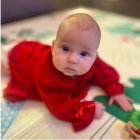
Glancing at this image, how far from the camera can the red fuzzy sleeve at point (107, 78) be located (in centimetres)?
63

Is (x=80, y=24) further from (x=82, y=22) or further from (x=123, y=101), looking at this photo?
(x=123, y=101)

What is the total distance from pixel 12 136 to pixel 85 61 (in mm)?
287

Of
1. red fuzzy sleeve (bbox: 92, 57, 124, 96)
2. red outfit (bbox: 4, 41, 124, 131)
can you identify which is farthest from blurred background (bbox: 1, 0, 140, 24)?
red fuzzy sleeve (bbox: 92, 57, 124, 96)

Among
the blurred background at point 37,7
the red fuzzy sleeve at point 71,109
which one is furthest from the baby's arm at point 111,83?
the blurred background at point 37,7

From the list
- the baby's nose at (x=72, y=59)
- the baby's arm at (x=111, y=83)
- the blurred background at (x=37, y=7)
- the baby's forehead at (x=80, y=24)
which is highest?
the baby's forehead at (x=80, y=24)

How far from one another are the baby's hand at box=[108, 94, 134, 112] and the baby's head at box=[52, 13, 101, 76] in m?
0.19

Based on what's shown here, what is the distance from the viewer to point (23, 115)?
0.60m

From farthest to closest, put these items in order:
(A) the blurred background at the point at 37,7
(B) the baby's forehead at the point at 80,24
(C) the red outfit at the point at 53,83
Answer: (A) the blurred background at the point at 37,7, (C) the red outfit at the point at 53,83, (B) the baby's forehead at the point at 80,24

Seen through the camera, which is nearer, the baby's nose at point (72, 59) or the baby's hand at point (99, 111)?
the baby's nose at point (72, 59)

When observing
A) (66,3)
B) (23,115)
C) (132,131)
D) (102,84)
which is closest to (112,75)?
(102,84)

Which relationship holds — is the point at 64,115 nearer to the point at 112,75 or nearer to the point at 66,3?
the point at 112,75

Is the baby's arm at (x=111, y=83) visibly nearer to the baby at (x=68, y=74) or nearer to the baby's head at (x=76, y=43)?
the baby at (x=68, y=74)

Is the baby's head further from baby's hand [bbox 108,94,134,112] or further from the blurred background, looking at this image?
the blurred background

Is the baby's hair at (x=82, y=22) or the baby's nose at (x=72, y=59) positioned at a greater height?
the baby's hair at (x=82, y=22)
